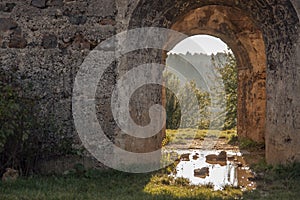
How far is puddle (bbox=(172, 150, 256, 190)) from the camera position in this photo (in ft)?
18.5

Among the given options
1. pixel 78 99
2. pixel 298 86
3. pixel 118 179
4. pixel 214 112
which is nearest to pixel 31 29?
pixel 78 99

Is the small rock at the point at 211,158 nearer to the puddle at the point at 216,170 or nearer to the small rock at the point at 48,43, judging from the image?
the puddle at the point at 216,170

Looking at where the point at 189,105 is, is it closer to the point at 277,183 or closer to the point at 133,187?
the point at 277,183

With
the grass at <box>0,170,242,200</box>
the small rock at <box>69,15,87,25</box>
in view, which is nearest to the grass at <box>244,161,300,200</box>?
the grass at <box>0,170,242,200</box>

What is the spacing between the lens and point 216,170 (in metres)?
6.60

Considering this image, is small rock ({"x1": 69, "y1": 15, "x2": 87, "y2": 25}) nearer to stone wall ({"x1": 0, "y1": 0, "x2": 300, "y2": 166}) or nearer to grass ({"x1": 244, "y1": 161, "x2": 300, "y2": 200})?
stone wall ({"x1": 0, "y1": 0, "x2": 300, "y2": 166})

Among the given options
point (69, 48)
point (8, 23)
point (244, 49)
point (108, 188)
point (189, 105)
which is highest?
point (244, 49)

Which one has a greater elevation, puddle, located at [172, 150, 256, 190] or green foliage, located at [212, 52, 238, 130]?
green foliage, located at [212, 52, 238, 130]

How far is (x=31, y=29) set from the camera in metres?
5.96

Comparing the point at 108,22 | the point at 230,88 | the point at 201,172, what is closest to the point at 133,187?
the point at 201,172

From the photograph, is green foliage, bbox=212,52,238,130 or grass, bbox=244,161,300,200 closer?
grass, bbox=244,161,300,200

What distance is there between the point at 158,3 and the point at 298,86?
229 cm

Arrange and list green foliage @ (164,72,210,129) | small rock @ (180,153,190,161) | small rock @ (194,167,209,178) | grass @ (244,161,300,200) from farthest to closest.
Result: green foliage @ (164,72,210,129) < small rock @ (180,153,190,161) < small rock @ (194,167,209,178) < grass @ (244,161,300,200)

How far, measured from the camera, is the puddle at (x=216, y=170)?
5.64 m
